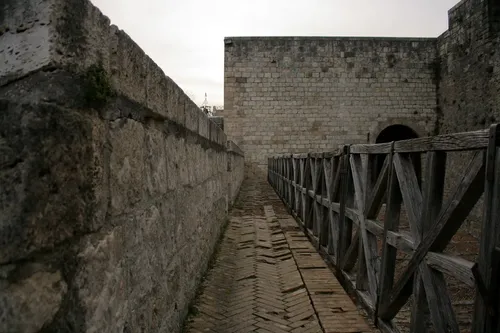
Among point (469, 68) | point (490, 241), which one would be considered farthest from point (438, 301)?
point (469, 68)

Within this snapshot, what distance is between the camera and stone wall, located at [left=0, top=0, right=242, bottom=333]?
3.37 feet

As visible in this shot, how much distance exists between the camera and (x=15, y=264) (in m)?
1.00

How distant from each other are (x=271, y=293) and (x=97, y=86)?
95.9 inches

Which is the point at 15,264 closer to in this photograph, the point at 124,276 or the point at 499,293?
the point at 124,276

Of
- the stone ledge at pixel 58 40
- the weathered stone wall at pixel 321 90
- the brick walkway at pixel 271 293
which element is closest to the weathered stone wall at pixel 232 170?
the brick walkway at pixel 271 293

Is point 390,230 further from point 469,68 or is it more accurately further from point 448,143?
point 469,68

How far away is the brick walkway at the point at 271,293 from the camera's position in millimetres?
2627

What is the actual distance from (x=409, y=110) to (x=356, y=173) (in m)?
15.2

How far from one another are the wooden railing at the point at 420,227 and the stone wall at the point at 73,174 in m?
1.28

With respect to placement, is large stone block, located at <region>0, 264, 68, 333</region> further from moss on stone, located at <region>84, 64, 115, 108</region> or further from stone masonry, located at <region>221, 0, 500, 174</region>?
stone masonry, located at <region>221, 0, 500, 174</region>

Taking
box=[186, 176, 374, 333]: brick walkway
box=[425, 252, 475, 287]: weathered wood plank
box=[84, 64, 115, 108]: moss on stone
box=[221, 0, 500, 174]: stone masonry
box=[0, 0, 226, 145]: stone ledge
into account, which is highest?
box=[221, 0, 500, 174]: stone masonry

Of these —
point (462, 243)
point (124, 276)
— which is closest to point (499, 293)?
point (124, 276)

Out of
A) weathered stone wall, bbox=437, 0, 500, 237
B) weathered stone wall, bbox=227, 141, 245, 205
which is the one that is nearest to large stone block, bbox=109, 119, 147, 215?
weathered stone wall, bbox=227, 141, 245, 205

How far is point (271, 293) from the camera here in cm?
326
